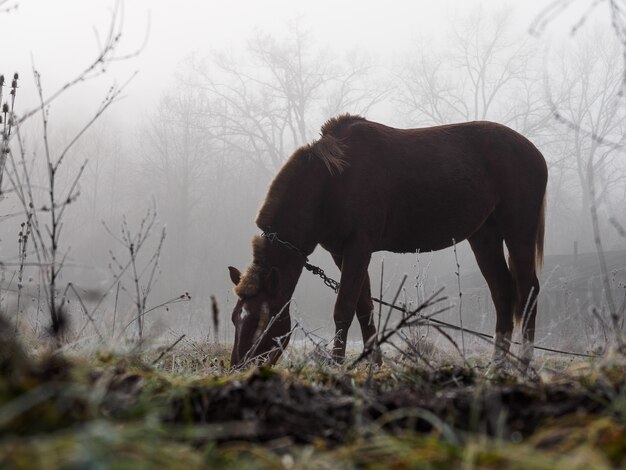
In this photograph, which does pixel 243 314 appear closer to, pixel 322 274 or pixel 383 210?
pixel 322 274

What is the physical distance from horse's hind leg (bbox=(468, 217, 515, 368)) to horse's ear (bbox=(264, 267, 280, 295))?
2220 mm

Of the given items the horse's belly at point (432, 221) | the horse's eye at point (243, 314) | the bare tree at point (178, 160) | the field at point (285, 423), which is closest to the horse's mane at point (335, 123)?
the horse's belly at point (432, 221)

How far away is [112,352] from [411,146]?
4.07 meters

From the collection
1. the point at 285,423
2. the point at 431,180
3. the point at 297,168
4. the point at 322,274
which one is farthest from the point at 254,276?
the point at 285,423

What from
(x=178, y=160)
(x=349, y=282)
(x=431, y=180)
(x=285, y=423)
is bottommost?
(x=285, y=423)

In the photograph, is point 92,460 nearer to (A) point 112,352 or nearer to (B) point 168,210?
(A) point 112,352

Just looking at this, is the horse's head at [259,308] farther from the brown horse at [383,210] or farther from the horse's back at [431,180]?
the horse's back at [431,180]

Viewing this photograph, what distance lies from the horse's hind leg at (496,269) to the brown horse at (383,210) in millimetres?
10

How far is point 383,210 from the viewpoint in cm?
554

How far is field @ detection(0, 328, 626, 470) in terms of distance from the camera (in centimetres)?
105

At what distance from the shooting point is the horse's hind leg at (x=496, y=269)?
21.1 feet

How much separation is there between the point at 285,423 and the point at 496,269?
5327 millimetres

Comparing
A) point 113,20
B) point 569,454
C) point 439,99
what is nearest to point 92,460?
point 569,454

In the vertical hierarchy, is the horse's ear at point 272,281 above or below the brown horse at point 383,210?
below
